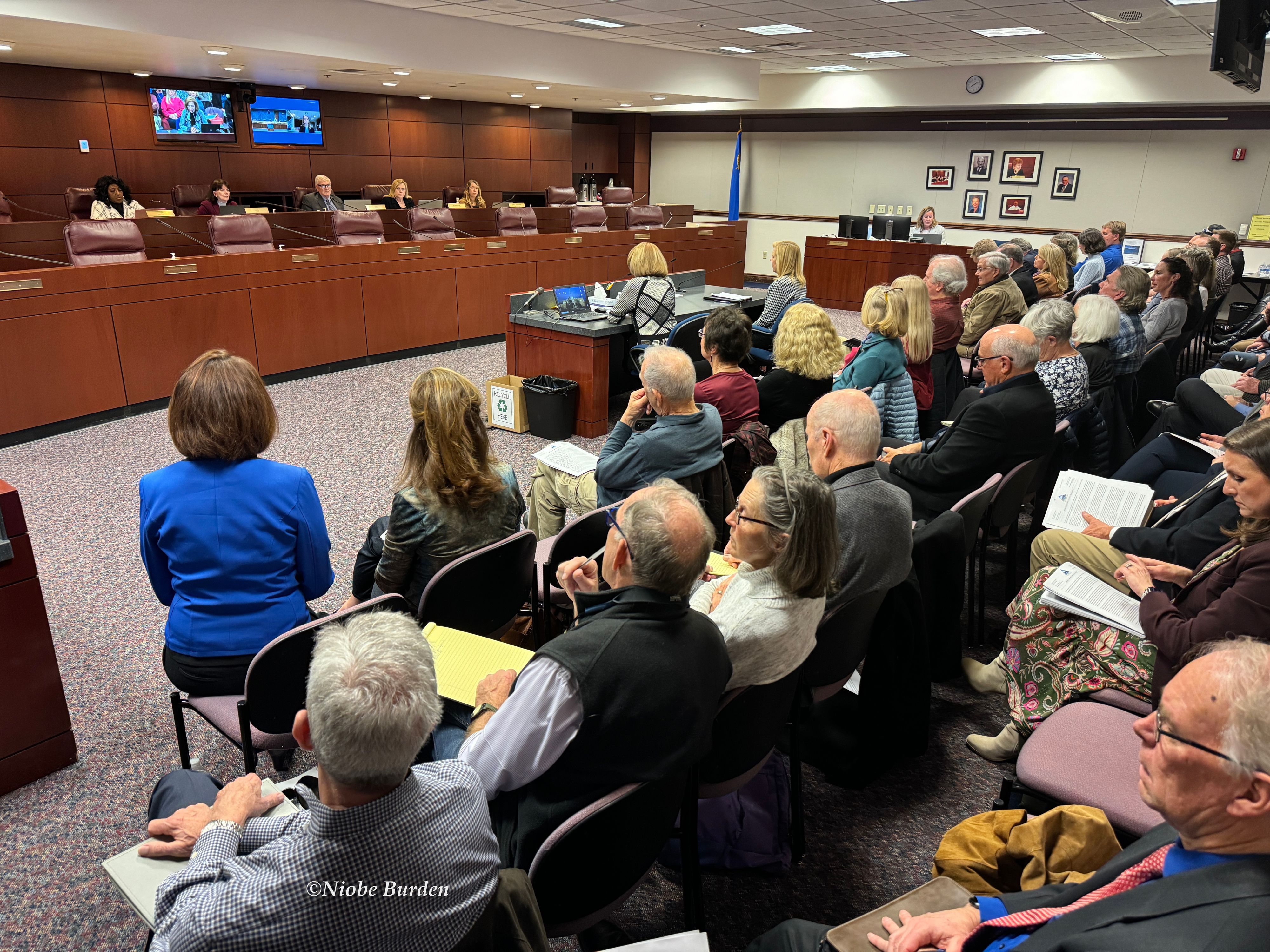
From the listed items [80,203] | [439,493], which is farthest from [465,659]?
[80,203]

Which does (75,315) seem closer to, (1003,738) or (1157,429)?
(1003,738)

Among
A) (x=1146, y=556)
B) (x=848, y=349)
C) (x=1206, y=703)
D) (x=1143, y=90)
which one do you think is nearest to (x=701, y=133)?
(x=1143, y=90)

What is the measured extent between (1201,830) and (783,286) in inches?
213

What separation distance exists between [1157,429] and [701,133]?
12.0m

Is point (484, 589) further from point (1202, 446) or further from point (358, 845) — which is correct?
point (1202, 446)

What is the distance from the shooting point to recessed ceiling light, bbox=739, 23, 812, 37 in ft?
26.9

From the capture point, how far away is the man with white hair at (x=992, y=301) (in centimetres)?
535

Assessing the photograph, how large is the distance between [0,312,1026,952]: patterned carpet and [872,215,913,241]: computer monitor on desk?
802 centimetres

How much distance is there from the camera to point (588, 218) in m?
10.0

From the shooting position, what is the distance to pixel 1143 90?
32.6 ft

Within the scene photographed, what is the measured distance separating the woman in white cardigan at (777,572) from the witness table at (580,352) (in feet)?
13.5

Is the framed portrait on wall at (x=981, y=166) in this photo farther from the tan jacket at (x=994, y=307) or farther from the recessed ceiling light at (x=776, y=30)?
the tan jacket at (x=994, y=307)

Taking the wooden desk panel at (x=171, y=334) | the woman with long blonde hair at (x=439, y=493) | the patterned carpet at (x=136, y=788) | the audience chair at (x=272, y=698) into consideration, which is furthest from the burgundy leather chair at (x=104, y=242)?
the audience chair at (x=272, y=698)

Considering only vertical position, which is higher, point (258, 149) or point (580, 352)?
point (258, 149)
